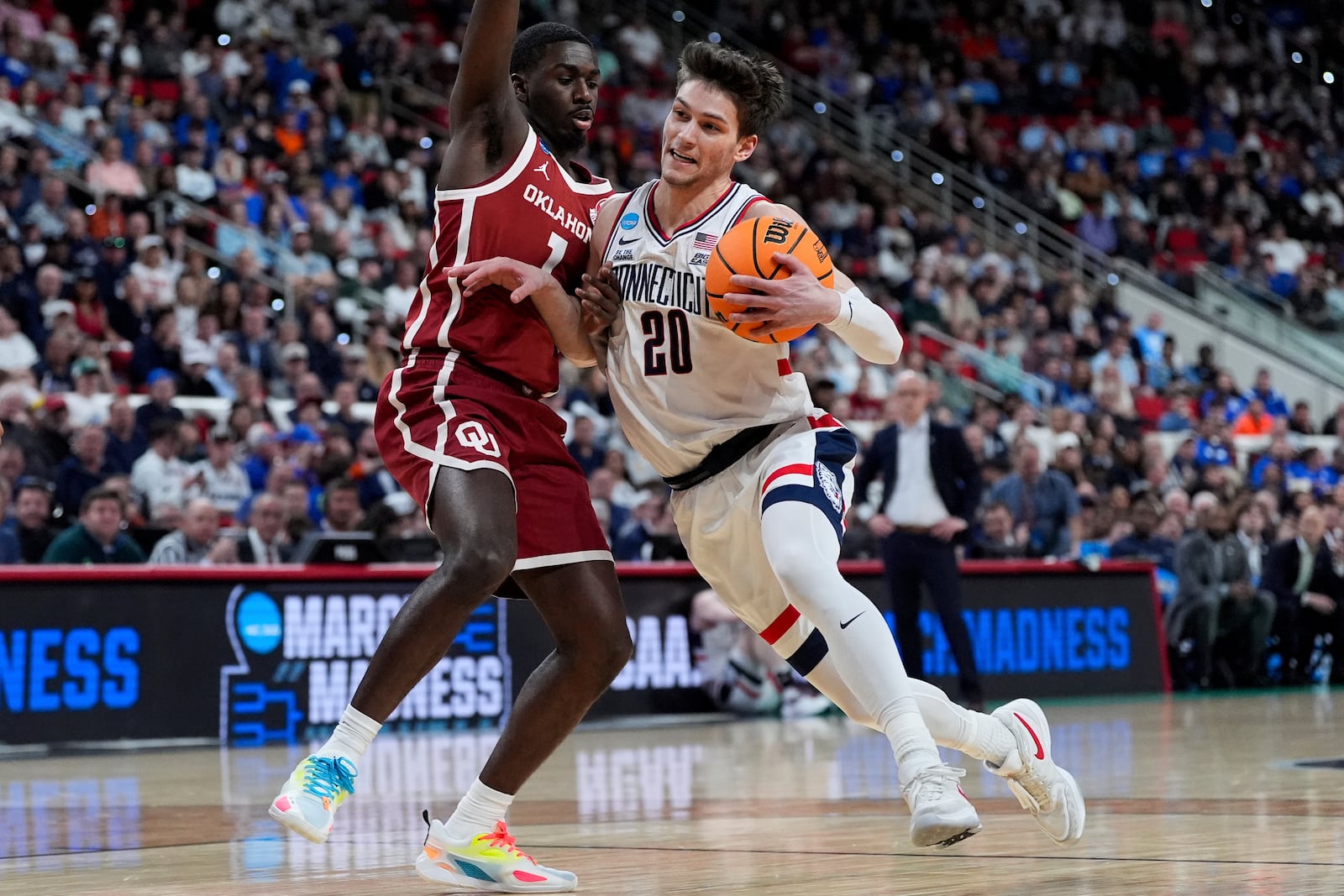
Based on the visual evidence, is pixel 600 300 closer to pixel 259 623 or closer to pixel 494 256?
pixel 494 256

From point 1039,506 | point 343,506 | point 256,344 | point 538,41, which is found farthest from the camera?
point 1039,506

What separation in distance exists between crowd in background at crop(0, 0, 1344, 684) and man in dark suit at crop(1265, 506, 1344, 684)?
0.29 ft

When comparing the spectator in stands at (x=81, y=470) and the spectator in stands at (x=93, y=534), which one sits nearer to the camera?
the spectator in stands at (x=93, y=534)

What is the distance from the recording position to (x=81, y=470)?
1180 centimetres

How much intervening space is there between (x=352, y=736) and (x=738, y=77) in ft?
6.59

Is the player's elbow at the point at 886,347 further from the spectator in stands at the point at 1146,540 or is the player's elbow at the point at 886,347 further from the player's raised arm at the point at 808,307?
the spectator in stands at the point at 1146,540

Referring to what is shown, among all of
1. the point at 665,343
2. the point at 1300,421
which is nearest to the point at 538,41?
the point at 665,343

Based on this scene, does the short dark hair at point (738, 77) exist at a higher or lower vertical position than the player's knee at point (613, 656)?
higher

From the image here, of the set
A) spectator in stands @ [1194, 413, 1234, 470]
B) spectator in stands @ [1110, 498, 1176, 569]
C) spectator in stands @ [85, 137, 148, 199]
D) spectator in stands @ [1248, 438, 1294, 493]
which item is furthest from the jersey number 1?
spectator in stands @ [1248, 438, 1294, 493]

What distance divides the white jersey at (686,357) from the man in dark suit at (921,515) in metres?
5.93

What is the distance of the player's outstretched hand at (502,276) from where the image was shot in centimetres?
473

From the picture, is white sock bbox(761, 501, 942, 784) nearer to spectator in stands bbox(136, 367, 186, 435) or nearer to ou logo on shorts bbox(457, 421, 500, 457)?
ou logo on shorts bbox(457, 421, 500, 457)

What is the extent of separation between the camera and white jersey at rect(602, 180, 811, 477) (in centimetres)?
482

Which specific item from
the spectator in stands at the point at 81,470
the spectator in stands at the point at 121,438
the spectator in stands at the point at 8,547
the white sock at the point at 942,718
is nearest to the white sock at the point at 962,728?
the white sock at the point at 942,718
